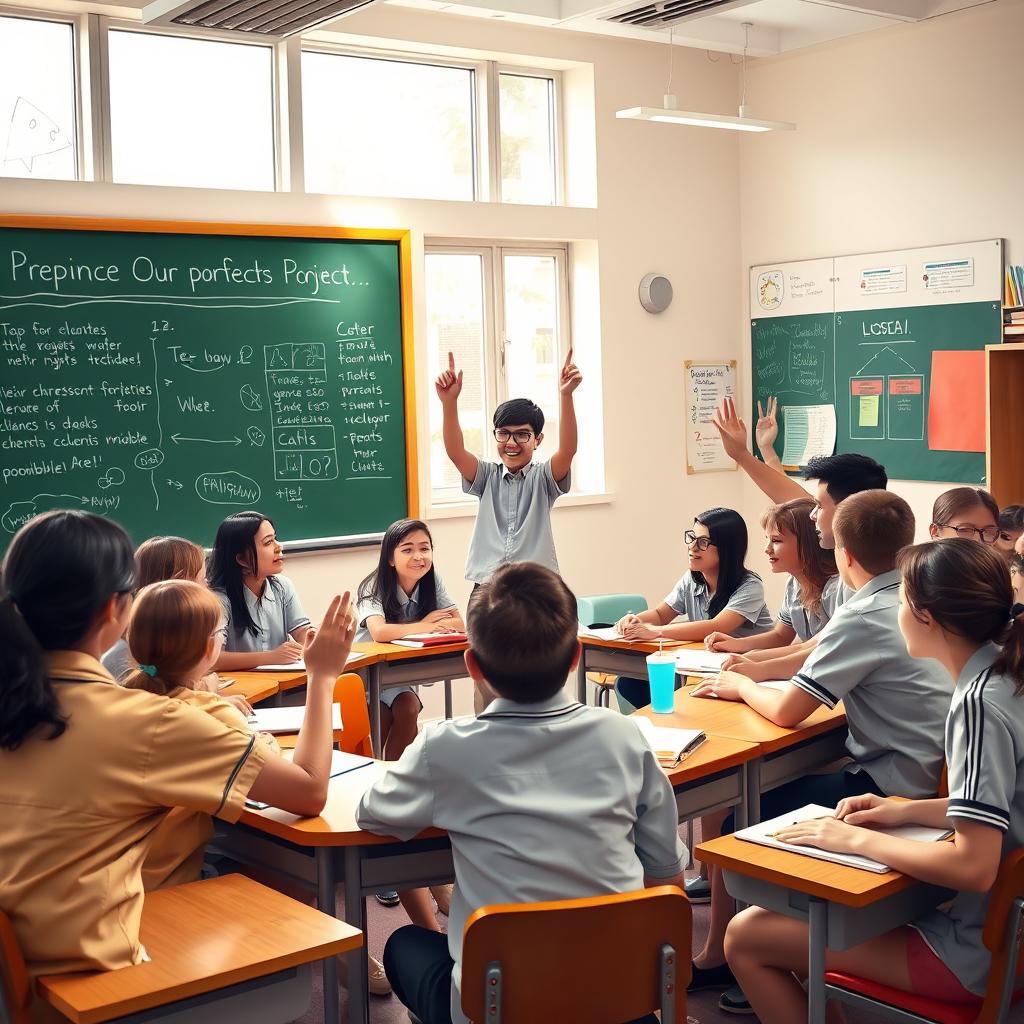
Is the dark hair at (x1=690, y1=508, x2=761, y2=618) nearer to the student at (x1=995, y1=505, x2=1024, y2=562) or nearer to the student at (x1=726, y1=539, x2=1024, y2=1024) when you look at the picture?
the student at (x1=995, y1=505, x2=1024, y2=562)

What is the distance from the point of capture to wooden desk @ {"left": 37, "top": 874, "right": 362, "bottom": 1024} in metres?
1.75

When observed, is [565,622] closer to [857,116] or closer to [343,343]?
[343,343]

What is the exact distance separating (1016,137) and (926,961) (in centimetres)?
473

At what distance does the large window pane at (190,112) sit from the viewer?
541 centimetres

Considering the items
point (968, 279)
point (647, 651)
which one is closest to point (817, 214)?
point (968, 279)

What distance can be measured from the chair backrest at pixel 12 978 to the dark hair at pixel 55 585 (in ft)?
0.89

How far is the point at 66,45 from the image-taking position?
17.3 ft

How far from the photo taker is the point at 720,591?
440 centimetres

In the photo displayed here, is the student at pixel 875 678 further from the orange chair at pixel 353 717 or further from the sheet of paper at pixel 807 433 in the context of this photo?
the sheet of paper at pixel 807 433

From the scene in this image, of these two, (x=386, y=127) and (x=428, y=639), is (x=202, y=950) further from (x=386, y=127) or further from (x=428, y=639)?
(x=386, y=127)

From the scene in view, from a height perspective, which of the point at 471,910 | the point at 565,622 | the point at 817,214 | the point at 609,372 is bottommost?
the point at 471,910

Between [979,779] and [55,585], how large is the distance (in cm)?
152

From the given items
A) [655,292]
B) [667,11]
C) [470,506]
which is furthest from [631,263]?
[667,11]

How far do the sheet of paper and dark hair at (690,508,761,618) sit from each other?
248 cm
